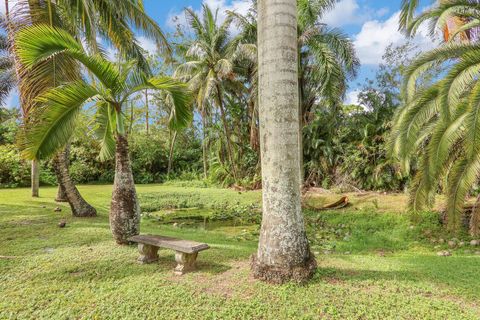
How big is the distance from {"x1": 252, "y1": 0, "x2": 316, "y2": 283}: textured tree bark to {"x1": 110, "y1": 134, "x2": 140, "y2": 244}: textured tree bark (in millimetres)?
2388

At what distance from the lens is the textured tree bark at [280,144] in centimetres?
340

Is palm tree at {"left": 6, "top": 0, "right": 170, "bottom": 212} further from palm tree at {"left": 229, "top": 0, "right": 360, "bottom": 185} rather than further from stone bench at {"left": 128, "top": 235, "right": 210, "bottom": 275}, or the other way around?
palm tree at {"left": 229, "top": 0, "right": 360, "bottom": 185}

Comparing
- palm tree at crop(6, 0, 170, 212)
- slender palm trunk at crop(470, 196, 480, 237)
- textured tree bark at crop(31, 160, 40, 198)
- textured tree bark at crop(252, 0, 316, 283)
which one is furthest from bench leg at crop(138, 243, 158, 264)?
textured tree bark at crop(31, 160, 40, 198)

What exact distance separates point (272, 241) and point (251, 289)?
553 millimetres

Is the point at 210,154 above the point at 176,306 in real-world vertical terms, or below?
above

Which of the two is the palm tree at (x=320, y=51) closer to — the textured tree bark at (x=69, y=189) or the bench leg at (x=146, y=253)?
the textured tree bark at (x=69, y=189)

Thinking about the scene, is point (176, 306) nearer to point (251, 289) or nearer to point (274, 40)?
point (251, 289)

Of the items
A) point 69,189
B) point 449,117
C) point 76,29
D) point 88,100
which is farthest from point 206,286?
point 76,29

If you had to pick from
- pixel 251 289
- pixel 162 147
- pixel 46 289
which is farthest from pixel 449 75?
pixel 162 147

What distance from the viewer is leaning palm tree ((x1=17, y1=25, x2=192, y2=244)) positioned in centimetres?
442

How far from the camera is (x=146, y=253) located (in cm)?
434

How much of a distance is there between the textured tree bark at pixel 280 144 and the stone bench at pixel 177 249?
868 millimetres

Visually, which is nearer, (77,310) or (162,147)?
(77,310)

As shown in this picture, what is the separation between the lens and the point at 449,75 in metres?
5.39
